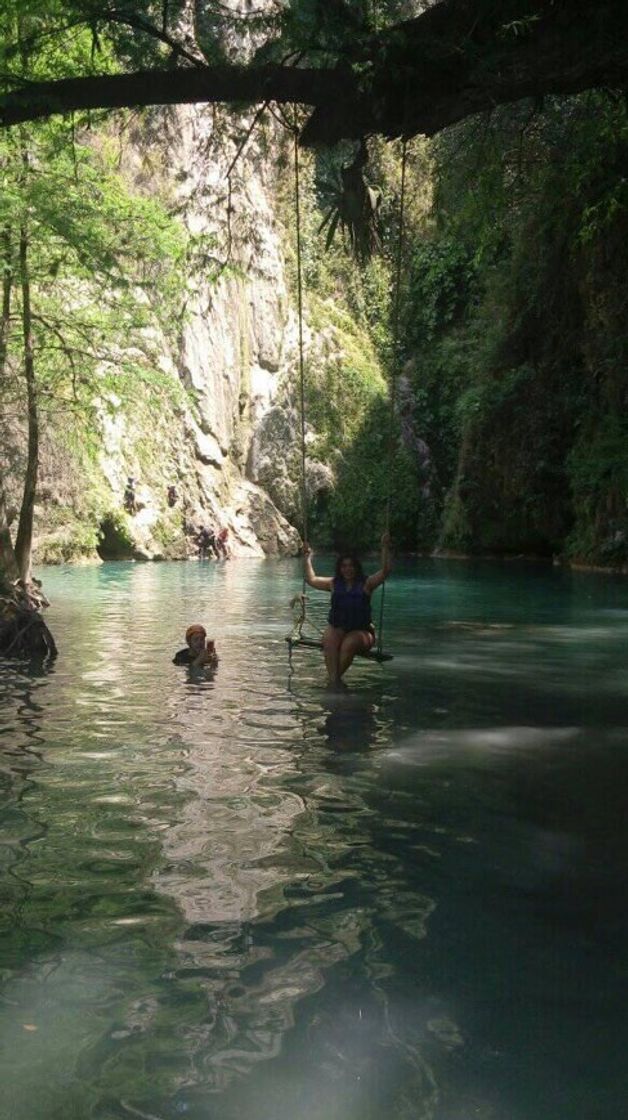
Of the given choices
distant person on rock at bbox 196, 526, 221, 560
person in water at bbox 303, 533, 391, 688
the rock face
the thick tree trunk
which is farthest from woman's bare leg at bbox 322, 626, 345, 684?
distant person on rock at bbox 196, 526, 221, 560

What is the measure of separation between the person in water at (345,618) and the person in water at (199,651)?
171 cm

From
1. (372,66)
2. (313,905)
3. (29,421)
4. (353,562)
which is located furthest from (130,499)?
(313,905)

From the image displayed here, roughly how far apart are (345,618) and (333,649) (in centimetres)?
34

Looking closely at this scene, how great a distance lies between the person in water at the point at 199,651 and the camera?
13031mm

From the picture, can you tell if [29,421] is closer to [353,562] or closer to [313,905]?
[353,562]

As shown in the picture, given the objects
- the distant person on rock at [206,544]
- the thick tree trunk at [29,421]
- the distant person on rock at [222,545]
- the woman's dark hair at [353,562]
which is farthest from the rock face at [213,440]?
the woman's dark hair at [353,562]

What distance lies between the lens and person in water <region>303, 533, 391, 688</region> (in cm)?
1180

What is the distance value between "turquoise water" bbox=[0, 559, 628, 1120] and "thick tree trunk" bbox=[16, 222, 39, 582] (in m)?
8.55

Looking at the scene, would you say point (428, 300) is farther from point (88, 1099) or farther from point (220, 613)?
point (88, 1099)

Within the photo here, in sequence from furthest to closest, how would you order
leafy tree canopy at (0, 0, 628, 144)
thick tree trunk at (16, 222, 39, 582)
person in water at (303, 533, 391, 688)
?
thick tree trunk at (16, 222, 39, 582) → person in water at (303, 533, 391, 688) → leafy tree canopy at (0, 0, 628, 144)

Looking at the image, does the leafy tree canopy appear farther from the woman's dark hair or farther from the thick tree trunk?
the thick tree trunk

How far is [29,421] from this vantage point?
62.6 feet

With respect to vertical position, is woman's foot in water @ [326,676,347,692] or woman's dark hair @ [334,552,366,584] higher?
woman's dark hair @ [334,552,366,584]

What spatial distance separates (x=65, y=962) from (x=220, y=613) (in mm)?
16698
